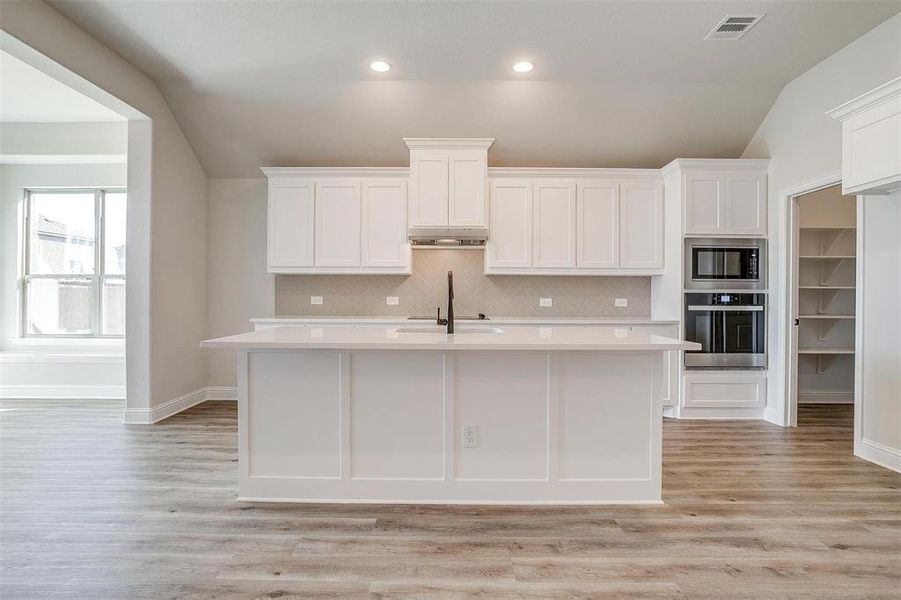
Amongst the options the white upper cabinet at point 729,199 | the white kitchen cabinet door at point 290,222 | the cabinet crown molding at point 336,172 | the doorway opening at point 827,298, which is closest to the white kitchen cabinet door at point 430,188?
the cabinet crown molding at point 336,172

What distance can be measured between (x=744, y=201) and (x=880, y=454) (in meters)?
2.41

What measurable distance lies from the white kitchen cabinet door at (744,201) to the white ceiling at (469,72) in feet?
1.91

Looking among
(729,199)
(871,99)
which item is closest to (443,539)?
(871,99)

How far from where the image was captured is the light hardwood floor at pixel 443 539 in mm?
1854

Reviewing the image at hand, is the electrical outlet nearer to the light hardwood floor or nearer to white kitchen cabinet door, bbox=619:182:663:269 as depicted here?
the light hardwood floor

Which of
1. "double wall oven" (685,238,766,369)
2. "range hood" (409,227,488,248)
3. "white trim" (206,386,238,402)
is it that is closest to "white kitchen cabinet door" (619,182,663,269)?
"double wall oven" (685,238,766,369)

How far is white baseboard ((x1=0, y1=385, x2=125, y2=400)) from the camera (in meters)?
5.33

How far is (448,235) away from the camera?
15.8 feet

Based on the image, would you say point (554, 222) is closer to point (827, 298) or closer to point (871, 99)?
point (871, 99)

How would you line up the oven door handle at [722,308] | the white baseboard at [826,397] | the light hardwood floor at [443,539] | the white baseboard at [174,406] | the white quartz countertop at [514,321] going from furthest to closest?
the white baseboard at [826,397] < the white quartz countertop at [514,321] < the oven door handle at [722,308] < the white baseboard at [174,406] < the light hardwood floor at [443,539]

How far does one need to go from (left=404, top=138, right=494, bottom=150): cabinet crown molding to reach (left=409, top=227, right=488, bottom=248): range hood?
0.82m

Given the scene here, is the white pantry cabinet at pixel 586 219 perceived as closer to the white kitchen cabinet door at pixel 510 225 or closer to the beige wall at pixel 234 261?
the white kitchen cabinet door at pixel 510 225

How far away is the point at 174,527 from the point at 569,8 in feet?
12.9

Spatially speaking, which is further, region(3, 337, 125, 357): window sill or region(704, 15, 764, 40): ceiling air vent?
region(3, 337, 125, 357): window sill
